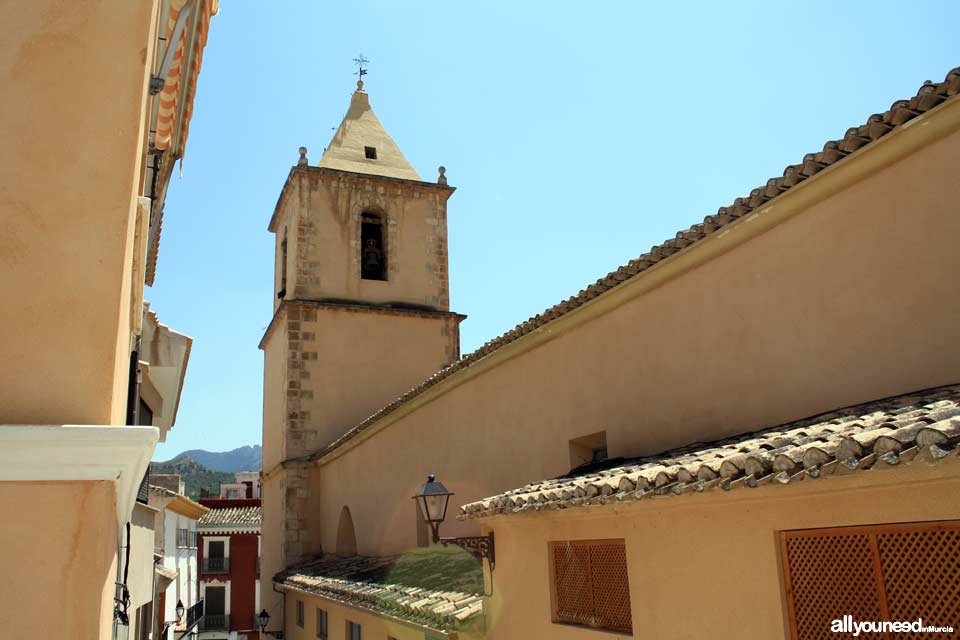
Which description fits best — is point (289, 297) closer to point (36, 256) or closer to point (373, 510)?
point (373, 510)

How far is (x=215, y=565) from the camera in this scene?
111 ft

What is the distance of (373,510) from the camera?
14875mm

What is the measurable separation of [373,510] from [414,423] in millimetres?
2416

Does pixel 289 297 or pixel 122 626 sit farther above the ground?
pixel 289 297

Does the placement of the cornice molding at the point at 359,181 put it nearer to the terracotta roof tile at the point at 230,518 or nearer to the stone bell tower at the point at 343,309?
the stone bell tower at the point at 343,309

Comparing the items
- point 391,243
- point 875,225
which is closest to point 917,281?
point 875,225

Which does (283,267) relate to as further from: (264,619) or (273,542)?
(264,619)

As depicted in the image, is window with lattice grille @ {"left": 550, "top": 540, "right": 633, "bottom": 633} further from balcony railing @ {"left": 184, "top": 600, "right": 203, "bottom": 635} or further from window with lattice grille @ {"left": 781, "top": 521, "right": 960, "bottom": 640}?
balcony railing @ {"left": 184, "top": 600, "right": 203, "bottom": 635}

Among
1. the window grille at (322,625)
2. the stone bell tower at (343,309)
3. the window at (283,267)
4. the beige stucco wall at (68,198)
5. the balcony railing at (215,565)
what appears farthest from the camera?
the balcony railing at (215,565)

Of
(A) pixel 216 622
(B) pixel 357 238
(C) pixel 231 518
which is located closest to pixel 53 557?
(B) pixel 357 238

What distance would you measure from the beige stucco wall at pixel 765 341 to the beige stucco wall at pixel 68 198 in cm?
457

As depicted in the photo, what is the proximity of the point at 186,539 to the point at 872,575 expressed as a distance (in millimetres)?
28235

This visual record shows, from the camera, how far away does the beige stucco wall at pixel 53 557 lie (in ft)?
9.86

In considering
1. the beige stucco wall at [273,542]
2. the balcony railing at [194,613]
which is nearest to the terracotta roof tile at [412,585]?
the beige stucco wall at [273,542]
